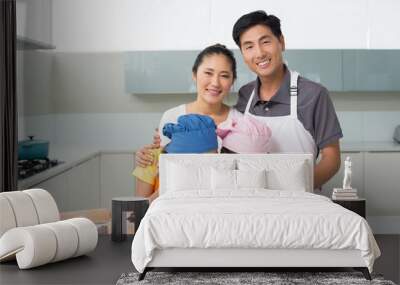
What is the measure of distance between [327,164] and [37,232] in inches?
130

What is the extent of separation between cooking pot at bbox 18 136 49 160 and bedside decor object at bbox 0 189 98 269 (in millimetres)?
1505

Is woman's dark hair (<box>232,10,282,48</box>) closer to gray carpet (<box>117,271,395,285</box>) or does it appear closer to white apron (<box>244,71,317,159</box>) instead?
white apron (<box>244,71,317,159</box>)

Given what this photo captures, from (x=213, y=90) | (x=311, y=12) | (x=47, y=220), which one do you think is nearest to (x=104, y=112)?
(x=213, y=90)

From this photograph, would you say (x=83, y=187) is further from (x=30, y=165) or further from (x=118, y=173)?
(x=30, y=165)

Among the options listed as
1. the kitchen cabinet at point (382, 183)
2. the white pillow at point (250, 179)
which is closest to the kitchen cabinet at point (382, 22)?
the kitchen cabinet at point (382, 183)

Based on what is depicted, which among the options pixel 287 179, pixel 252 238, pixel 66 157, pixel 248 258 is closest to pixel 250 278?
pixel 248 258

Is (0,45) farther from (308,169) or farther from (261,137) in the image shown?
(308,169)

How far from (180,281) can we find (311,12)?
142 inches

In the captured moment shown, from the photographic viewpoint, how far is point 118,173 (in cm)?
859

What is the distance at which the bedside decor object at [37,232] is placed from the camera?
21.1ft

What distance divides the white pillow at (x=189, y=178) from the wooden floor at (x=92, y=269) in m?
0.73

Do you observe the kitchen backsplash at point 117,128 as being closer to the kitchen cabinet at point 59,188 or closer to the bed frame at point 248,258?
the kitchen cabinet at point 59,188

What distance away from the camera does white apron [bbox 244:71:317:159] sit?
27.4ft

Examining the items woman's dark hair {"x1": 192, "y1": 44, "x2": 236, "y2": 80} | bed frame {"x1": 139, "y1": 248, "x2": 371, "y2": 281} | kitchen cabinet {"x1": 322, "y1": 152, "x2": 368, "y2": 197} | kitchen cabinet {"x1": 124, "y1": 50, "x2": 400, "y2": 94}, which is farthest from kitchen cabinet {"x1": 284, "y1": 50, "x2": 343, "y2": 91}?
bed frame {"x1": 139, "y1": 248, "x2": 371, "y2": 281}
